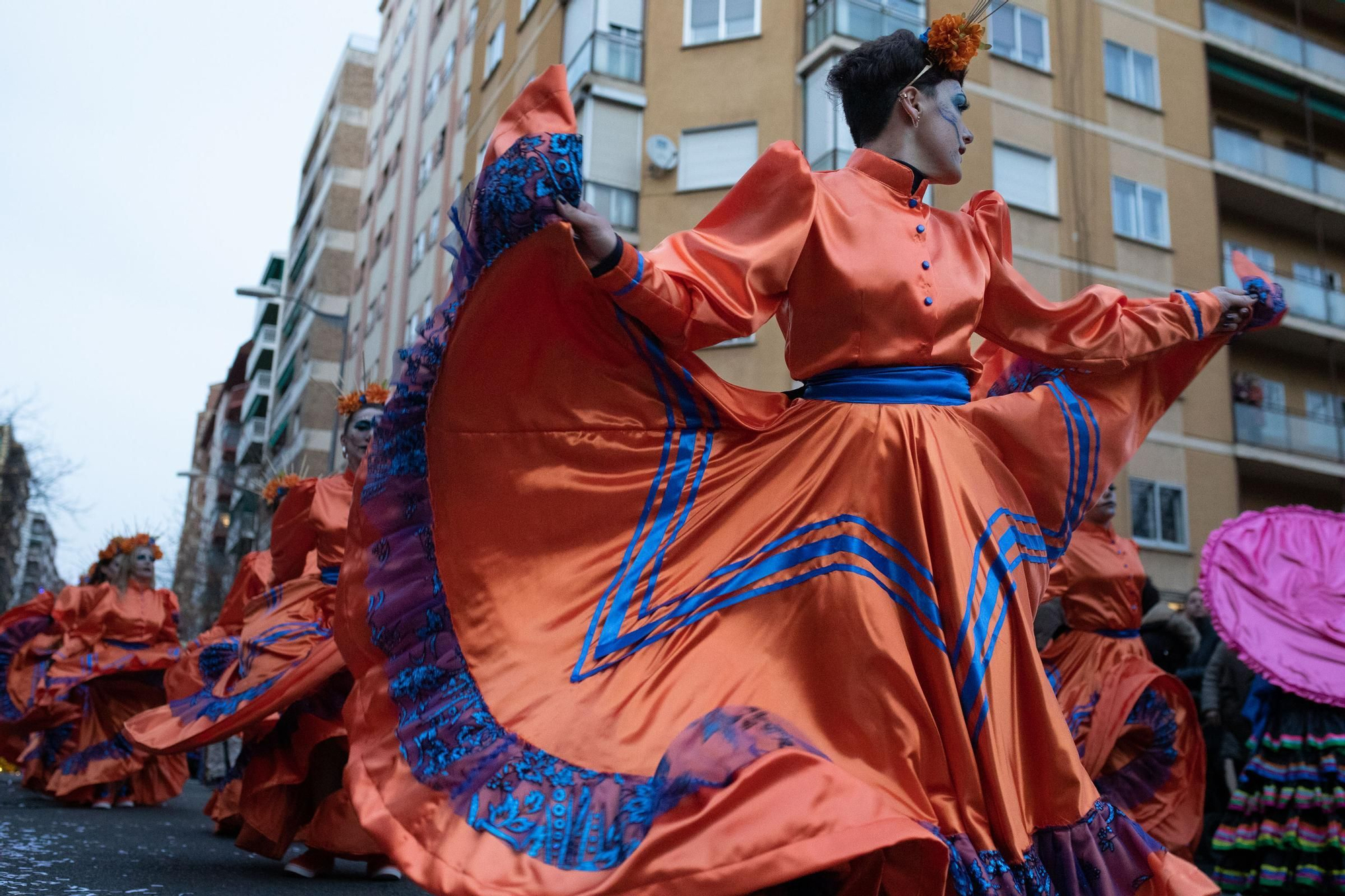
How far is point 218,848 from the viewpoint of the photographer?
22.5ft

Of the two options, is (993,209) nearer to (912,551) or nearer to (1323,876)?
(912,551)

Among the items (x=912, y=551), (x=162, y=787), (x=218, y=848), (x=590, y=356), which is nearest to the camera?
(x=912, y=551)

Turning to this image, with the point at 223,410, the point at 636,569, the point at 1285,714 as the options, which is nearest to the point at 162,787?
the point at 1285,714

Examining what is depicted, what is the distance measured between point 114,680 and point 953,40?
366 inches

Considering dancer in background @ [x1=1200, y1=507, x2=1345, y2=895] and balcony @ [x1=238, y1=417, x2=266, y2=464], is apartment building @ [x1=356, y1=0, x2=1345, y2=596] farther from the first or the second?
balcony @ [x1=238, y1=417, x2=266, y2=464]

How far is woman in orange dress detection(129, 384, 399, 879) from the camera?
5.56 m

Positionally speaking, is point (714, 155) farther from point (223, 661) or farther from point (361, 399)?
point (223, 661)

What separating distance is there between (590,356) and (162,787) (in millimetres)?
8666

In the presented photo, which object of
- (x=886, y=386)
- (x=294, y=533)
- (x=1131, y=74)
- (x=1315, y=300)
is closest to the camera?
(x=886, y=386)

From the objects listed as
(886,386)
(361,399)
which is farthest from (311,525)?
(886,386)

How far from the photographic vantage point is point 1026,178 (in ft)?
65.5

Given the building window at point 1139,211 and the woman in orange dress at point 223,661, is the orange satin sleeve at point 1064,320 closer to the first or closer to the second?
the woman in orange dress at point 223,661

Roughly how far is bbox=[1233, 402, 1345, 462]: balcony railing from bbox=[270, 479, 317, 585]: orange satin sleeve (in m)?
18.5

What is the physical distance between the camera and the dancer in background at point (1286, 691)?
6359mm
